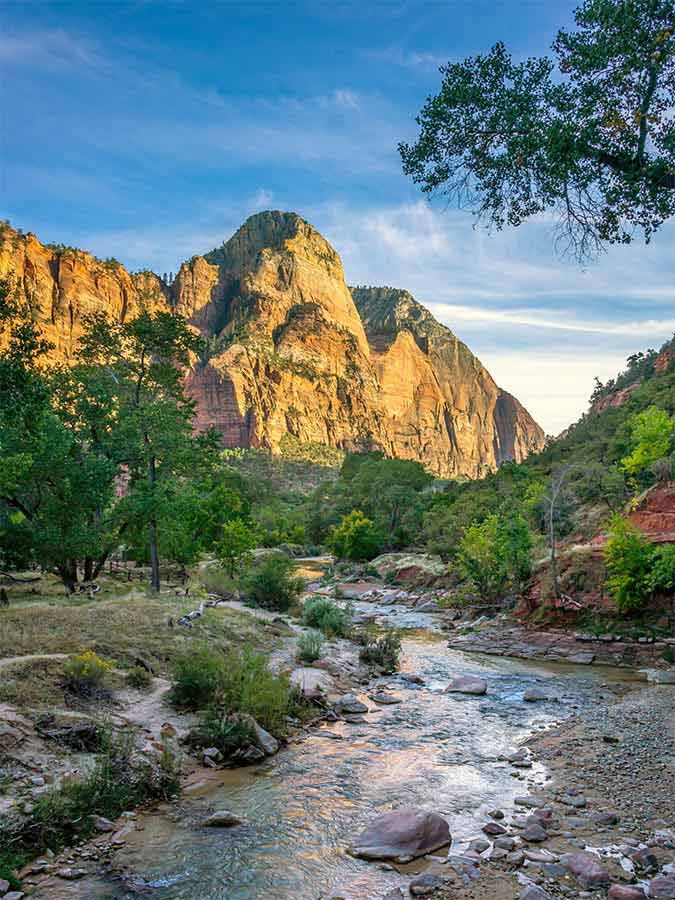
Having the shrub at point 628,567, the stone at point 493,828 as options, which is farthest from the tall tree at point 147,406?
the stone at point 493,828

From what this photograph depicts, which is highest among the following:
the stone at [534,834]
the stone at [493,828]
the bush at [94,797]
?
the bush at [94,797]

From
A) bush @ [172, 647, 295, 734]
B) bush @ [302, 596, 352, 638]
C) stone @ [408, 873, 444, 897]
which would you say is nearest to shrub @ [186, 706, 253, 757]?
bush @ [172, 647, 295, 734]

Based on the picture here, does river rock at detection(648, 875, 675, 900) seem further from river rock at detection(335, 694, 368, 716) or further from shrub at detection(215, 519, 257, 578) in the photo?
shrub at detection(215, 519, 257, 578)

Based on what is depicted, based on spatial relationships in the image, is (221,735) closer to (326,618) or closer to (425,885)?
(425,885)

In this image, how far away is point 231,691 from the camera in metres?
10.4

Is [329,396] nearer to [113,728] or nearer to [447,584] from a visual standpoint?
[447,584]

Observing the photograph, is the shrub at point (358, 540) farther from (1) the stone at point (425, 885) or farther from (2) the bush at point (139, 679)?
(1) the stone at point (425, 885)

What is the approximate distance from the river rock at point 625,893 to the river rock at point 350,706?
7525 mm

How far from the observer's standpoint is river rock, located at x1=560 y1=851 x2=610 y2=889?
5.74 meters

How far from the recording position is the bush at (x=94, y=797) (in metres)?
6.14

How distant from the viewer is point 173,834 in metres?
6.78

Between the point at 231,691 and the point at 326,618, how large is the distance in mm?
11588

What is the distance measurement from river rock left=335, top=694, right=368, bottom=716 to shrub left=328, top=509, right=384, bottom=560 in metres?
42.9

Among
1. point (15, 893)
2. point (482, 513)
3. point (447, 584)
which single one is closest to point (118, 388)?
point (15, 893)
